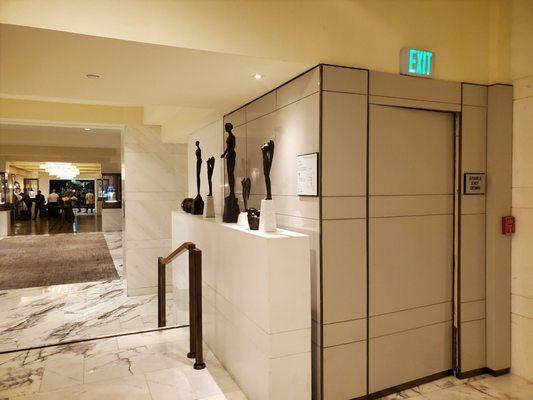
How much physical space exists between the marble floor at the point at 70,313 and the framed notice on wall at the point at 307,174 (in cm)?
321

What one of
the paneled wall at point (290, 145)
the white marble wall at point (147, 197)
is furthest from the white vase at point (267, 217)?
the white marble wall at point (147, 197)

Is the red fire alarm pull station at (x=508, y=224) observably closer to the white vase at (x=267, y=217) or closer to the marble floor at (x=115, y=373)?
the white vase at (x=267, y=217)

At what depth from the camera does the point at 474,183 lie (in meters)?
3.35

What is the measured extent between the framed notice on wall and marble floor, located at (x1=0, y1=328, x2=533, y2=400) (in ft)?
5.37

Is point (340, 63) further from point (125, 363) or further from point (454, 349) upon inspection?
point (125, 363)

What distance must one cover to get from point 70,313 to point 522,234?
5411 millimetres

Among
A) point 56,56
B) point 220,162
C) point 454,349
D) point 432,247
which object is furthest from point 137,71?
point 454,349

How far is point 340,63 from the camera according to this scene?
9.37 ft

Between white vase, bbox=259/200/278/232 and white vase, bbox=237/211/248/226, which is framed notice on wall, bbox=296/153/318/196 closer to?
white vase, bbox=259/200/278/232

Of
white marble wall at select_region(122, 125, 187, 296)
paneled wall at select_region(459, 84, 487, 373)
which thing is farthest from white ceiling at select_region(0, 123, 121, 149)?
paneled wall at select_region(459, 84, 487, 373)

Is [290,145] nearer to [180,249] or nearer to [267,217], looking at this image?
[267,217]

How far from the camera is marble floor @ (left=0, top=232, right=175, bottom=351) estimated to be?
468 centimetres

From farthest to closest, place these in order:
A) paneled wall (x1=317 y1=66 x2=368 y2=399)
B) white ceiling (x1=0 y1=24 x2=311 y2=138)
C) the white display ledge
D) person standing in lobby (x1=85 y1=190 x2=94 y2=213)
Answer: person standing in lobby (x1=85 y1=190 x2=94 y2=213) → paneled wall (x1=317 y1=66 x2=368 y2=399) → the white display ledge → white ceiling (x1=0 y1=24 x2=311 y2=138)

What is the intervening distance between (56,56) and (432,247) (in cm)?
311
